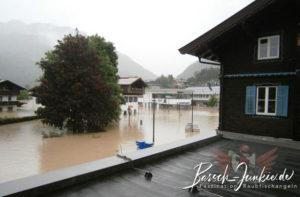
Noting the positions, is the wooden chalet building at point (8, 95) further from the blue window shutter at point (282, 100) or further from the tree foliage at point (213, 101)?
the tree foliage at point (213, 101)

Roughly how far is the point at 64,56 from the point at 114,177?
2133 centimetres

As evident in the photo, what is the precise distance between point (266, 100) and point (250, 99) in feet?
1.95

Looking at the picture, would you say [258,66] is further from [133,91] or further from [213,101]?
[213,101]

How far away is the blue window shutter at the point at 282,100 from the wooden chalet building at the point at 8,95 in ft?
159

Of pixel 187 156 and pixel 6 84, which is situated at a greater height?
pixel 6 84

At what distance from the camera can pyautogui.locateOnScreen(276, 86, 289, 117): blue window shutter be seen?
720 cm

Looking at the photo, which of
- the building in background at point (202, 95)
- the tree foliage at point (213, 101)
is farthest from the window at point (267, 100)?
the building in background at point (202, 95)

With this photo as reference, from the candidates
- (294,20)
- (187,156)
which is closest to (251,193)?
(187,156)

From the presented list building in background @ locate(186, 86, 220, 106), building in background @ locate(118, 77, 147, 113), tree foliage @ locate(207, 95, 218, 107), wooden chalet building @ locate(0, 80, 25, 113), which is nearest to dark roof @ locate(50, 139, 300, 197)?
building in background @ locate(118, 77, 147, 113)

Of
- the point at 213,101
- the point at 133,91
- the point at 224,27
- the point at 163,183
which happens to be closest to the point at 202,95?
the point at 213,101

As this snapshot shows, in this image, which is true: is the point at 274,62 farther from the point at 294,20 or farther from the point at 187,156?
the point at 187,156

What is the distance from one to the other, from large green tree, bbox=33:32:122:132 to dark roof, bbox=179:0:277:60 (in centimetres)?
1549

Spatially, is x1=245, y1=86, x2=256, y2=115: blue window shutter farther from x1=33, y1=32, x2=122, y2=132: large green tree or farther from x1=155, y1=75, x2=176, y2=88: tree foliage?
x1=155, y1=75, x2=176, y2=88: tree foliage

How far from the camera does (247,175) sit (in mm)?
3574
